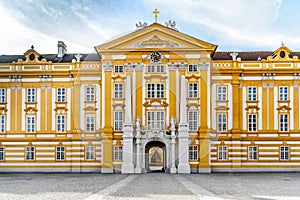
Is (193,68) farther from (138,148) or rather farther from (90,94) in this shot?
(90,94)

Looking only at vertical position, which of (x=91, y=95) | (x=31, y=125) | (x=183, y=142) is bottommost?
(x=183, y=142)

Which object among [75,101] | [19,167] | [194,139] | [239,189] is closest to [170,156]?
[194,139]

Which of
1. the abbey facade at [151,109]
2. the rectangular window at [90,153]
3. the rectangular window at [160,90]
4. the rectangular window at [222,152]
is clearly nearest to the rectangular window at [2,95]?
the abbey facade at [151,109]

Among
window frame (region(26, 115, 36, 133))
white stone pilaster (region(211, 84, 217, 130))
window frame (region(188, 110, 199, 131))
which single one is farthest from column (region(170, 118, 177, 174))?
window frame (region(26, 115, 36, 133))

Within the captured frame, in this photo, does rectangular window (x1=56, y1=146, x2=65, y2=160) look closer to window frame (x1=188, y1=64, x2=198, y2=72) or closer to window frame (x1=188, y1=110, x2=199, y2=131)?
window frame (x1=188, y1=110, x2=199, y2=131)

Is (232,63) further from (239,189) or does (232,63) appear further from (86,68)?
(239,189)

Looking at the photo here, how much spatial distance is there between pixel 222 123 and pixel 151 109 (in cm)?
712

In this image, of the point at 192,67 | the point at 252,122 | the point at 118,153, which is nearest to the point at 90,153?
the point at 118,153

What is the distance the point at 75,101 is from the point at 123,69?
5.97 meters

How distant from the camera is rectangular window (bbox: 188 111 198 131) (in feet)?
163

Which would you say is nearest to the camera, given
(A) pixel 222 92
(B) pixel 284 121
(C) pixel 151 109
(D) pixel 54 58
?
(C) pixel 151 109

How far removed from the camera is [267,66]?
51.6m

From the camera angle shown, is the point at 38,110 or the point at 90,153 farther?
the point at 38,110

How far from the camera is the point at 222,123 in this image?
51219 mm
